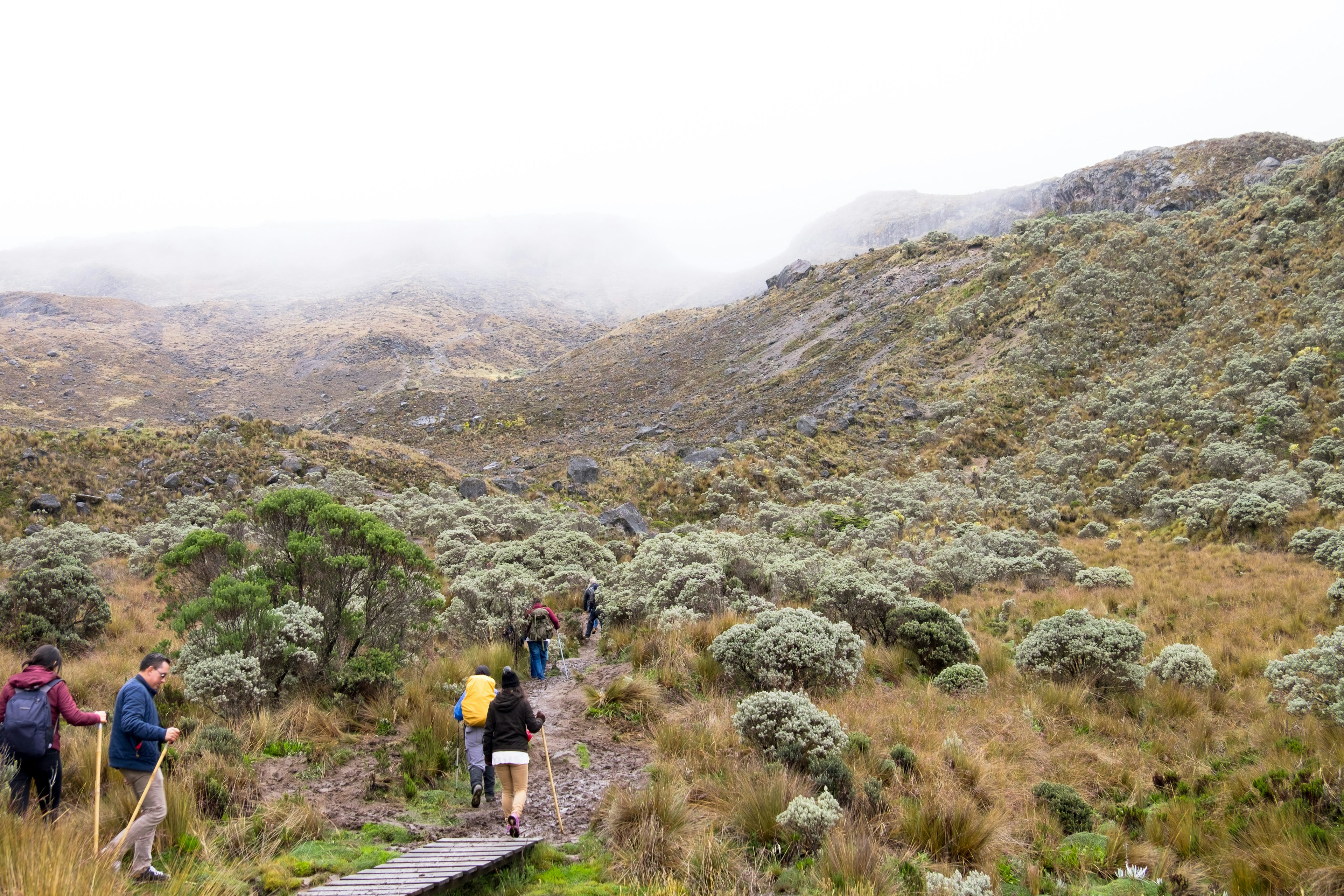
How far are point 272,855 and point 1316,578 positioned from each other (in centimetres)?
1679

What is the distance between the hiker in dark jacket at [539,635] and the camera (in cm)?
1148

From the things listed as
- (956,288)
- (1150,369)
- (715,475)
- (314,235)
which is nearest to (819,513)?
(715,475)

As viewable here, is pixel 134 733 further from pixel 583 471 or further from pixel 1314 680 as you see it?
pixel 583 471

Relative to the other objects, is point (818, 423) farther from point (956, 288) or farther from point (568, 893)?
point (568, 893)

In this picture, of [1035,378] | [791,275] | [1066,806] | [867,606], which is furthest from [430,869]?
[791,275]

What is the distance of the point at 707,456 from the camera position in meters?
33.1

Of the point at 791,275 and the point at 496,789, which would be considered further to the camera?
the point at 791,275

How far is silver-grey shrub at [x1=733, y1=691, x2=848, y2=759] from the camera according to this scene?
6.24 metres

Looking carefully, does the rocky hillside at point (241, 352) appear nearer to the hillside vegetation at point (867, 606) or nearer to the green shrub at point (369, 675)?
the hillside vegetation at point (867, 606)

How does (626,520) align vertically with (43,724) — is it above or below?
below

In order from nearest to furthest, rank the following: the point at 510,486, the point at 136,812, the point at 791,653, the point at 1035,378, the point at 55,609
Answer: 1. the point at 136,812
2. the point at 791,653
3. the point at 55,609
4. the point at 510,486
5. the point at 1035,378

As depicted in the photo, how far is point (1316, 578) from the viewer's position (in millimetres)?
12117

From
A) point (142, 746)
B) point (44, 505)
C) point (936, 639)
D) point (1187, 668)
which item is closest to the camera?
point (142, 746)

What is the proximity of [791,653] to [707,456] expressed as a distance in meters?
24.7
